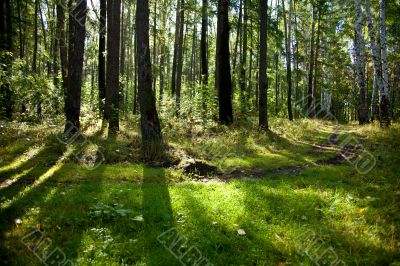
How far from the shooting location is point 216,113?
18.3 m

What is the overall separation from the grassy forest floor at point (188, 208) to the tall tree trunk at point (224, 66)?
5.74m

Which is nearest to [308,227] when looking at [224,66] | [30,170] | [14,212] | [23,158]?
[14,212]

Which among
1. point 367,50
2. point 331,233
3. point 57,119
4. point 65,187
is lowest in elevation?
point 331,233

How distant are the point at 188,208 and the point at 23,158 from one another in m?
5.63

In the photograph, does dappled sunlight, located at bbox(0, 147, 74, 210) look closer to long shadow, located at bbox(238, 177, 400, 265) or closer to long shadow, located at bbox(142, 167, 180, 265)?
long shadow, located at bbox(142, 167, 180, 265)

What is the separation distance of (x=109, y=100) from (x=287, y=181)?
9.37 meters

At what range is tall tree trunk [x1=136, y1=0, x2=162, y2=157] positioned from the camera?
10.6 metres

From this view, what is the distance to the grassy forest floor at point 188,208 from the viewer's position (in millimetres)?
5035

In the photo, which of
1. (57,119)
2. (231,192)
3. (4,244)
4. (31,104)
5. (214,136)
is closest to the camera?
(4,244)

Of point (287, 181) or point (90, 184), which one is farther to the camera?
point (287, 181)

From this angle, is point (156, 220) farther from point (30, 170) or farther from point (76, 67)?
point (76, 67)

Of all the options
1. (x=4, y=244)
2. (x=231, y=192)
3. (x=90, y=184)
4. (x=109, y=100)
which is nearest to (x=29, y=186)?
(x=90, y=184)

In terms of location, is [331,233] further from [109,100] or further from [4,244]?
[109,100]

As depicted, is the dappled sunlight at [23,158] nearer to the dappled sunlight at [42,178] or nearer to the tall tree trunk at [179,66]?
the dappled sunlight at [42,178]
